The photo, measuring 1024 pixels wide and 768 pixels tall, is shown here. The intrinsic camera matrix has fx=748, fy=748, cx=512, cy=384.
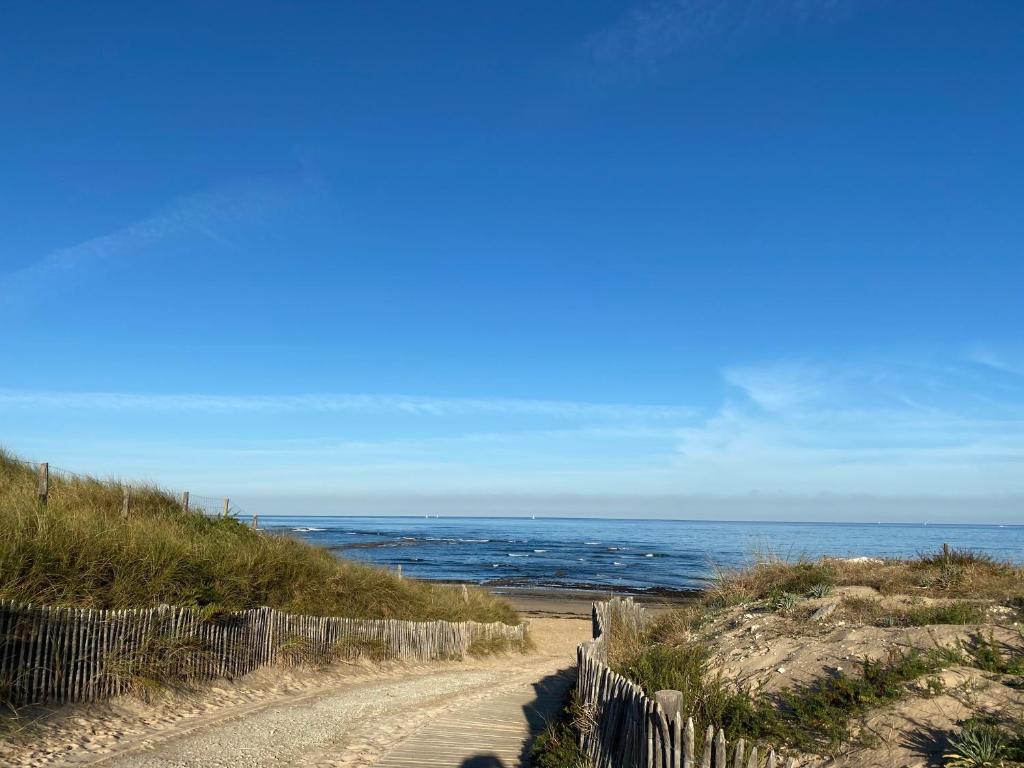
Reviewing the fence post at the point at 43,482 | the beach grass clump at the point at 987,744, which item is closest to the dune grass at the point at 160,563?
the fence post at the point at 43,482

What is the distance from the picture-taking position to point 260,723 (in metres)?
9.56

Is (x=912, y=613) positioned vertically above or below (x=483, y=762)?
above

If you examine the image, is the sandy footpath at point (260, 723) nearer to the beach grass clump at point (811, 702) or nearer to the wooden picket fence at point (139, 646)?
the wooden picket fence at point (139, 646)

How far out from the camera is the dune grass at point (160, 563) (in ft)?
34.1

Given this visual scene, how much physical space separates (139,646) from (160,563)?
2.27m

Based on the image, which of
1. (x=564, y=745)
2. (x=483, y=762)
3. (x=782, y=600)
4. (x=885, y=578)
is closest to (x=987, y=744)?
(x=564, y=745)

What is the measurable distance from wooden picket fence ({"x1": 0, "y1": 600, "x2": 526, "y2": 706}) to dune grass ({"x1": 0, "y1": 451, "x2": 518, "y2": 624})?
66 cm

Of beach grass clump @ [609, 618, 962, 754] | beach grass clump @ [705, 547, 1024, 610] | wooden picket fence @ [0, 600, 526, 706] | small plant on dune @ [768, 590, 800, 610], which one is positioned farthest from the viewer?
small plant on dune @ [768, 590, 800, 610]

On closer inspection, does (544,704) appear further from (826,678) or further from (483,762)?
(826,678)

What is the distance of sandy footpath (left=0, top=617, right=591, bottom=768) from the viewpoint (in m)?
7.70

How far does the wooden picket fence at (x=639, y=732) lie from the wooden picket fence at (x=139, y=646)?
552cm

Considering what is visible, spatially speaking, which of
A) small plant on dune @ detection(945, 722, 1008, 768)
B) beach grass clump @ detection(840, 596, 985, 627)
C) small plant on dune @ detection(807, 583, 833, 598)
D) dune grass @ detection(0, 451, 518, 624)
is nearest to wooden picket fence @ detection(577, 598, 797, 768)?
small plant on dune @ detection(945, 722, 1008, 768)

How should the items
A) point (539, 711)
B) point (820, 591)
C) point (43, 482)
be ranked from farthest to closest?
1. point (43, 482)
2. point (820, 591)
3. point (539, 711)

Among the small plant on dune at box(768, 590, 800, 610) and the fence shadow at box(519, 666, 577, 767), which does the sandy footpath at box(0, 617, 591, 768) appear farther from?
the small plant on dune at box(768, 590, 800, 610)
